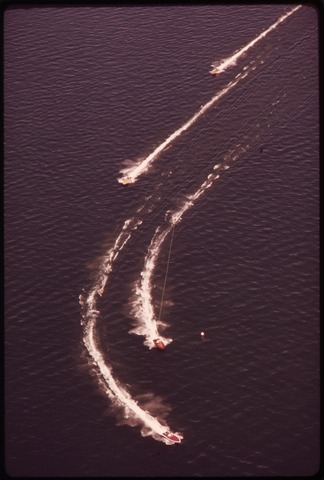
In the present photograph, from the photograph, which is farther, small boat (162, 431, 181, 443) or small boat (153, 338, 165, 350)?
small boat (153, 338, 165, 350)

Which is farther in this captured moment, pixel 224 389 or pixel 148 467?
pixel 224 389

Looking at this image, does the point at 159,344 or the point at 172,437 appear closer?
the point at 172,437

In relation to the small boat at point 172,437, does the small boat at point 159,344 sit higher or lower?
higher

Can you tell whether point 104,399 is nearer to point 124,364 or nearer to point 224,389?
point 124,364

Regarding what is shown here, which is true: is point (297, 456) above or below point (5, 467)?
below

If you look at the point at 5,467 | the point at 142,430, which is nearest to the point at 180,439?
the point at 142,430

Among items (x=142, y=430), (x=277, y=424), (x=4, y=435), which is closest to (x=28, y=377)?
(x=4, y=435)

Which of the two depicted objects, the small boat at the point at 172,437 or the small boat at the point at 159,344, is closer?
the small boat at the point at 172,437

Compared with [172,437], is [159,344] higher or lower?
higher

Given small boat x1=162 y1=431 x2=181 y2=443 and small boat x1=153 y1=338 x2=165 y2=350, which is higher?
small boat x1=153 y1=338 x2=165 y2=350

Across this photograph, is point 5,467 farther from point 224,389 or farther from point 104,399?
point 224,389
